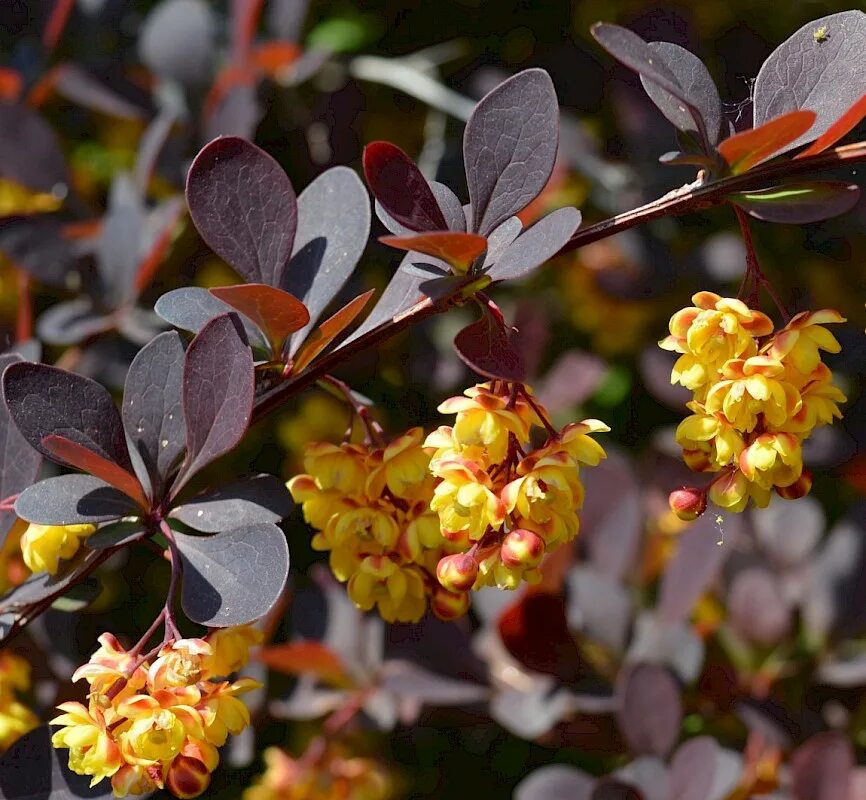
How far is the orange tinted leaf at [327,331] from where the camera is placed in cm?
88

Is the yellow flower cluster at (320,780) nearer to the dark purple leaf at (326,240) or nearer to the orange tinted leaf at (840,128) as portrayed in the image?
the dark purple leaf at (326,240)

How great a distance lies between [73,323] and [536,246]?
2.95 feet

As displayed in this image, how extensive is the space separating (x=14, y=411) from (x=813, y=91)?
2.51 feet

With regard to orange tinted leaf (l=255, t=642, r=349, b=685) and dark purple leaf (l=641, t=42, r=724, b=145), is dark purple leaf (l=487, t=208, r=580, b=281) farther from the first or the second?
orange tinted leaf (l=255, t=642, r=349, b=685)

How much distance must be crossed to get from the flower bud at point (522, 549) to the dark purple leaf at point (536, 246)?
0.22 metres

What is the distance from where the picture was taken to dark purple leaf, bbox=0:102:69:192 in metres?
1.60

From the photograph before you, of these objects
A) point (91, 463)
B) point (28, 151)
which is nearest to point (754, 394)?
point (91, 463)

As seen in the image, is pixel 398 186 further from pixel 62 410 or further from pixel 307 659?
pixel 307 659

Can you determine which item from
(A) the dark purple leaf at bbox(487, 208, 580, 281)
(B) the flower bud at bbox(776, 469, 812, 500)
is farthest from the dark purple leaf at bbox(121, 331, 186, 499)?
(B) the flower bud at bbox(776, 469, 812, 500)

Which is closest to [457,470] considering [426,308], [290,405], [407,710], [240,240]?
[426,308]

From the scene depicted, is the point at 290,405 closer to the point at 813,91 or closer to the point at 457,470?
the point at 457,470

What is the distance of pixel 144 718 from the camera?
0.80 metres

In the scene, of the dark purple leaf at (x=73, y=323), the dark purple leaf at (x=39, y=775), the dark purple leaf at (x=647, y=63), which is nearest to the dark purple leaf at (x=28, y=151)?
the dark purple leaf at (x=73, y=323)

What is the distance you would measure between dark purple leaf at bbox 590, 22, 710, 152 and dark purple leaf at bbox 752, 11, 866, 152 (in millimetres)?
75
